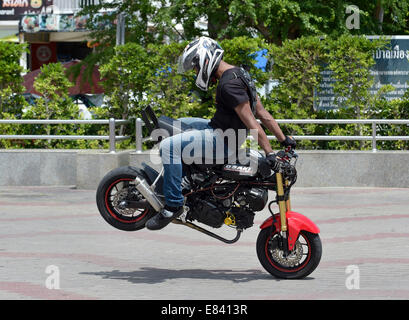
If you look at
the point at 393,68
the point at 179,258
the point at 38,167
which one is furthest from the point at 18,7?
the point at 179,258

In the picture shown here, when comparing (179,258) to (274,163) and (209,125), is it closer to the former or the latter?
(209,125)

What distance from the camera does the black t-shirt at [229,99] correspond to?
7.34 m

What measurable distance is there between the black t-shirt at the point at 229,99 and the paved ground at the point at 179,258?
4.40 ft

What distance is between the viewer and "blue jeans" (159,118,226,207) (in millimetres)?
7473

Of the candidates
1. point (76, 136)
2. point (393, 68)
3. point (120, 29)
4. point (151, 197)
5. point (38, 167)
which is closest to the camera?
point (151, 197)

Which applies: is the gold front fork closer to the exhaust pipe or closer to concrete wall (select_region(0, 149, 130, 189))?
the exhaust pipe

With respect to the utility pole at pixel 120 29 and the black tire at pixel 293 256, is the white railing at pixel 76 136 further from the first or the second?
the black tire at pixel 293 256

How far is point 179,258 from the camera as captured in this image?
8.56 m

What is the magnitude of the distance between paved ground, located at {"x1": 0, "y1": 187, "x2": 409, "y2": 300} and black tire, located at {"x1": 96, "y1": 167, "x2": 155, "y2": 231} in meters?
0.43

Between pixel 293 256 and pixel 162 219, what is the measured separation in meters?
1.18

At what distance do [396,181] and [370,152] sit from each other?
618 millimetres
